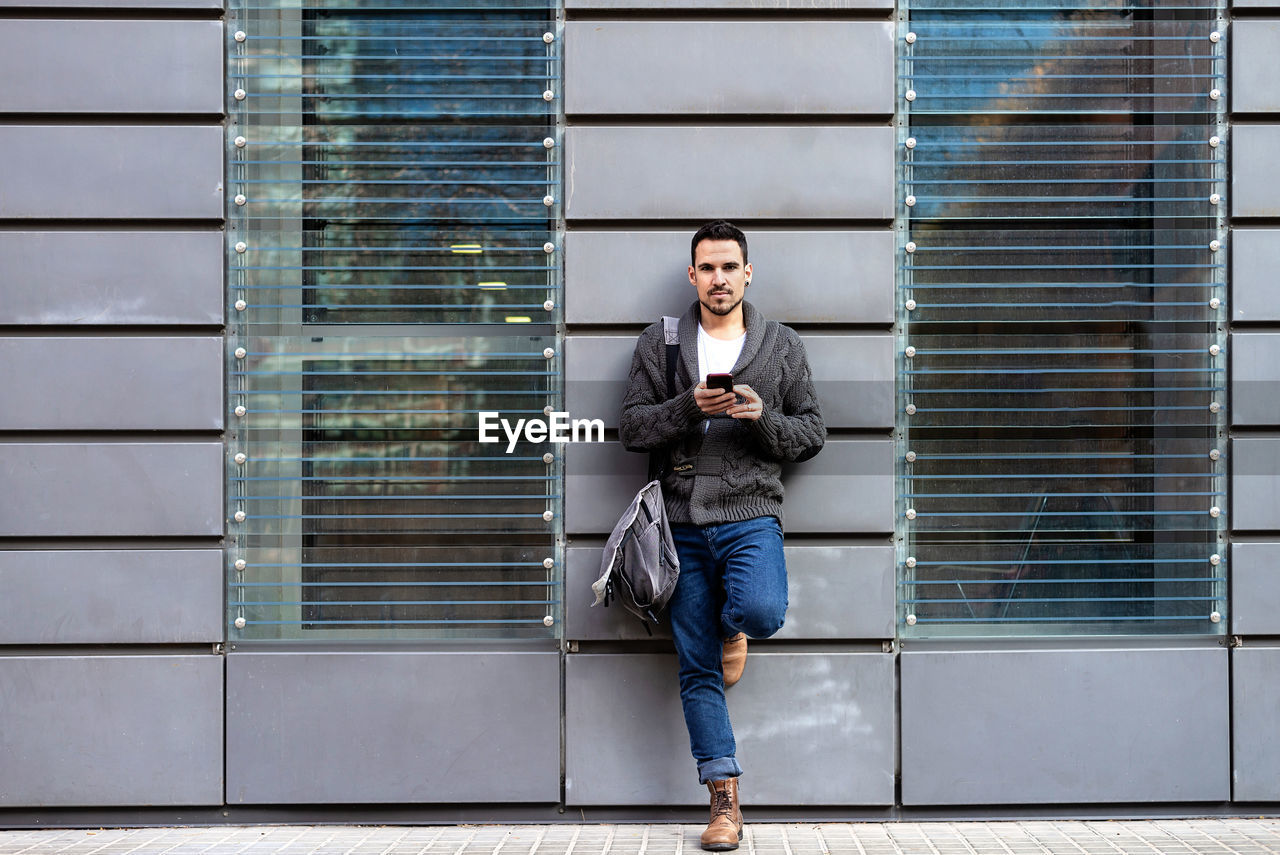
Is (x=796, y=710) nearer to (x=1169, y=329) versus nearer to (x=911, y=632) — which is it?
(x=911, y=632)

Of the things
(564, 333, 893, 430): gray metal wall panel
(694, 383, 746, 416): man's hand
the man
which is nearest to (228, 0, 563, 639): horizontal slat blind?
(564, 333, 893, 430): gray metal wall panel

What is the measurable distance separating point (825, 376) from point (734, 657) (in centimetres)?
120

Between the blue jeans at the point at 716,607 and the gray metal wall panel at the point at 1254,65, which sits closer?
the blue jeans at the point at 716,607

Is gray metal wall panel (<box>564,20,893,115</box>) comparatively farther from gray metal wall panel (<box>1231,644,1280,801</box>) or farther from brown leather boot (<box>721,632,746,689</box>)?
gray metal wall panel (<box>1231,644,1280,801</box>)

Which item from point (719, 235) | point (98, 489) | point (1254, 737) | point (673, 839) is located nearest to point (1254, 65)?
point (719, 235)

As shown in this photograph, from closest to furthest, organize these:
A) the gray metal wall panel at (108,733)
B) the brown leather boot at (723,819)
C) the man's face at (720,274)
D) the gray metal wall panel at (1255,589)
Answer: the brown leather boot at (723,819)
the man's face at (720,274)
the gray metal wall panel at (108,733)
the gray metal wall panel at (1255,589)

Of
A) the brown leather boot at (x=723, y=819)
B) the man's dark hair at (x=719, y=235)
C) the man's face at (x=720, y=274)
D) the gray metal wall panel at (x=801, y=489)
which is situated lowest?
the brown leather boot at (x=723, y=819)

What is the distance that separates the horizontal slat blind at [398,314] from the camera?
475cm

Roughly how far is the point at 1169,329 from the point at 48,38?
4.83 metres

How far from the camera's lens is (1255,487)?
4699 millimetres

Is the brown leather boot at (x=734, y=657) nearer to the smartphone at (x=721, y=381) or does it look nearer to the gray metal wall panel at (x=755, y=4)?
the smartphone at (x=721, y=381)

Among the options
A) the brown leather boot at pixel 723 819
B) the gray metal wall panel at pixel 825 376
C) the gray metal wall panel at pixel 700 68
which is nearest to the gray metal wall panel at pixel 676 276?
the gray metal wall panel at pixel 825 376

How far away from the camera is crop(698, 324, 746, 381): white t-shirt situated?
14.3ft

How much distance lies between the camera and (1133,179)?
191 inches
